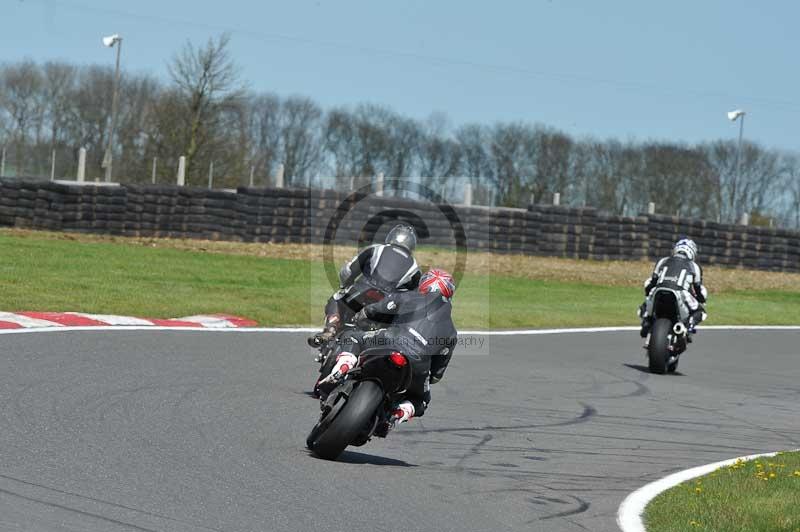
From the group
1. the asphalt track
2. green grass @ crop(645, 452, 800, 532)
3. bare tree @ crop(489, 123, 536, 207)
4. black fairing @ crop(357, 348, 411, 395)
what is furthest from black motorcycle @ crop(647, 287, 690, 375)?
bare tree @ crop(489, 123, 536, 207)

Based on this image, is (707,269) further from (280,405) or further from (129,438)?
(129,438)

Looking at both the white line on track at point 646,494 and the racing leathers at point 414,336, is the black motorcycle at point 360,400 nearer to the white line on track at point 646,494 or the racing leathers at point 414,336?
the racing leathers at point 414,336

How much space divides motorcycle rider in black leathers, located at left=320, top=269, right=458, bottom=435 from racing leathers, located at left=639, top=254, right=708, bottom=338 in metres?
7.11

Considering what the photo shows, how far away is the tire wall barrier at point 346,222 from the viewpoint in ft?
90.9

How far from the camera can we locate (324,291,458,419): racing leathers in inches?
303

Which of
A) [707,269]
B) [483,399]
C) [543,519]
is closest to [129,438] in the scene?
[543,519]

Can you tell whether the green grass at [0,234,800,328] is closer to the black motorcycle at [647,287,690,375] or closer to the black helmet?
the black motorcycle at [647,287,690,375]

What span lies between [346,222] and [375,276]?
862 inches

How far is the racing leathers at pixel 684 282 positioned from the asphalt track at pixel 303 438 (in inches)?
29.3

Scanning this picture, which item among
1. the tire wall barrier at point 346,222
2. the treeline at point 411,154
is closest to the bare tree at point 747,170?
the treeline at point 411,154

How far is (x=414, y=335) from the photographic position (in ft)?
25.4

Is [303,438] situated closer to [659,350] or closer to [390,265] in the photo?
[390,265]

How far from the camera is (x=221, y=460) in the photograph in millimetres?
7223

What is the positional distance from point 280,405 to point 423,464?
2206mm
